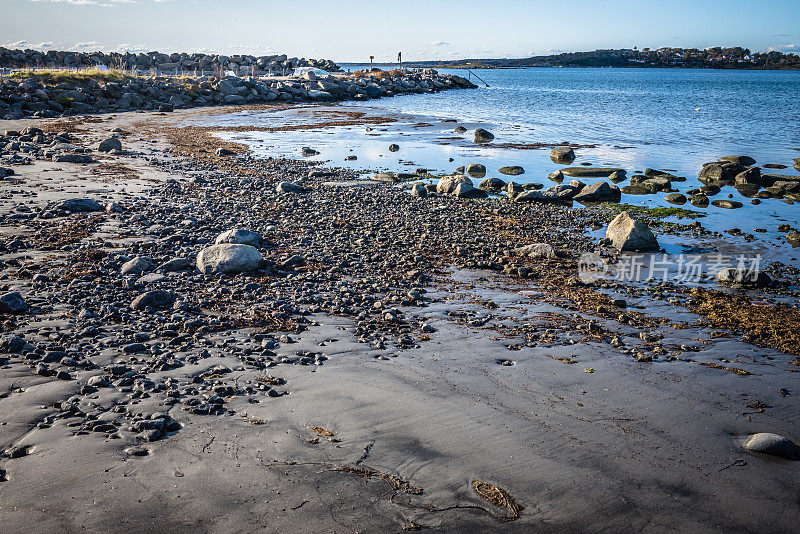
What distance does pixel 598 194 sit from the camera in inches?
610

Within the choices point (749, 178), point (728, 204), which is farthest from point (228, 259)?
point (749, 178)

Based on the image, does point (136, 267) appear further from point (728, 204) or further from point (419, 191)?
point (728, 204)

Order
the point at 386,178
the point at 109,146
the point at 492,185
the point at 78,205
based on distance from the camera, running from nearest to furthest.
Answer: the point at 78,205 → the point at 492,185 → the point at 386,178 → the point at 109,146

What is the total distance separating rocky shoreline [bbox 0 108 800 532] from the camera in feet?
12.3

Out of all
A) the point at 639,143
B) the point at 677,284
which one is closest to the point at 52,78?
the point at 639,143

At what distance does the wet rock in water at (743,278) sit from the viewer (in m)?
8.77

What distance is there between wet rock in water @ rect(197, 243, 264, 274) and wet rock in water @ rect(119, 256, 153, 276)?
804mm

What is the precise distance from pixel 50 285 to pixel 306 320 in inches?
155

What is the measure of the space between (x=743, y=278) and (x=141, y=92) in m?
46.2

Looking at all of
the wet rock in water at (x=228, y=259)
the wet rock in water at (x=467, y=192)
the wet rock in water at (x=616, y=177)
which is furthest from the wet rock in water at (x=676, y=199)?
the wet rock in water at (x=228, y=259)

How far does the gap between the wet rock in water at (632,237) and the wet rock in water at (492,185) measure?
5.79 metres

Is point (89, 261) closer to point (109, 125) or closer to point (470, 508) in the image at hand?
point (470, 508)

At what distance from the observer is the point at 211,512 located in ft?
11.6

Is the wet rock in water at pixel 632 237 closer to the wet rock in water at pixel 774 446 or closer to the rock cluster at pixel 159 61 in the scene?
the wet rock in water at pixel 774 446
